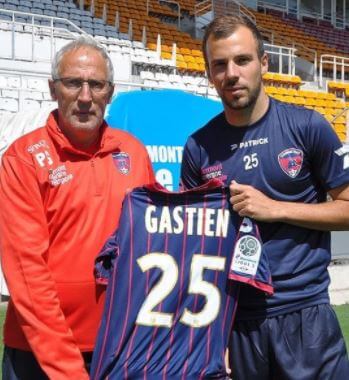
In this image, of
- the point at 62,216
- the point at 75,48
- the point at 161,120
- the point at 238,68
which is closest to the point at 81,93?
the point at 75,48

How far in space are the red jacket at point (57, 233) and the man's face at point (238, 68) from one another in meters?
0.38

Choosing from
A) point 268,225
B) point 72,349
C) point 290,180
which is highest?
point 290,180

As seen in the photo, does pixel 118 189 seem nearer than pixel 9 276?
No

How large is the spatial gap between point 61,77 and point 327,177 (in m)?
0.86

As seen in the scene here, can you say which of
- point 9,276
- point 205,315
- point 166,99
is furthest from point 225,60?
point 166,99

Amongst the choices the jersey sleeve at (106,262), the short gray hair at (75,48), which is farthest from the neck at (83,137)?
the jersey sleeve at (106,262)

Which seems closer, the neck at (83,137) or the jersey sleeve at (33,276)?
the jersey sleeve at (33,276)

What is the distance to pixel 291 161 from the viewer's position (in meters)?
2.10

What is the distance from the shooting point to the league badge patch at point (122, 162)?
2.17 meters

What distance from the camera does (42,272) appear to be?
2.00 m

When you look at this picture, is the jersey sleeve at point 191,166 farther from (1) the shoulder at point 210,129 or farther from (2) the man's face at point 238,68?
(2) the man's face at point 238,68

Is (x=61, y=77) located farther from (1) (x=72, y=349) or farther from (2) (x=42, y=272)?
(1) (x=72, y=349)

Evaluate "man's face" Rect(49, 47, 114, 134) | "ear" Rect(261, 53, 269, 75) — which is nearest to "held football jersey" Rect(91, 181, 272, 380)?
"man's face" Rect(49, 47, 114, 134)

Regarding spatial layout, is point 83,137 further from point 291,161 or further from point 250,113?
point 291,161
